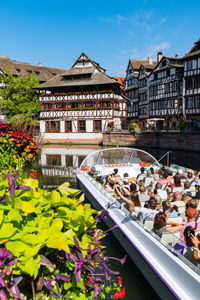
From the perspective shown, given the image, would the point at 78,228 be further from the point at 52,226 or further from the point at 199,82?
the point at 199,82

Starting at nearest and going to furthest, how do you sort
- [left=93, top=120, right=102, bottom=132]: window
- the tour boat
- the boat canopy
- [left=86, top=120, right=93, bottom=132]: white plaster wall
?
the tour boat < the boat canopy < [left=93, top=120, right=102, bottom=132]: window < [left=86, top=120, right=93, bottom=132]: white plaster wall

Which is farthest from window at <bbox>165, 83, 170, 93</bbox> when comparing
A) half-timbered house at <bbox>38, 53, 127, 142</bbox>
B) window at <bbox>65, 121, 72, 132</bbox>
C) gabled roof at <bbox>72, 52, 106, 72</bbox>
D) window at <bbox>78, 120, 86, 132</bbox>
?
window at <bbox>65, 121, 72, 132</bbox>

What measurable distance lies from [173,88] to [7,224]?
43.0m

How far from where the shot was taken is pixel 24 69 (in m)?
61.8

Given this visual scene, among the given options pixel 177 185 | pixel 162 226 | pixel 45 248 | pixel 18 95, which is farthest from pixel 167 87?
pixel 45 248

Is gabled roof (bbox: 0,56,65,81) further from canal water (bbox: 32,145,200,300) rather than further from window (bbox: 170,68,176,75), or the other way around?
canal water (bbox: 32,145,200,300)

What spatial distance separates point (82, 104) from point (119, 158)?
3286cm

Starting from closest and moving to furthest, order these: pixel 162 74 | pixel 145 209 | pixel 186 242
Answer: pixel 186 242 → pixel 145 209 → pixel 162 74

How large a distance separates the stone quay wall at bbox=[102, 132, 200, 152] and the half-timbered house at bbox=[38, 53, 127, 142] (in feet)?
7.79

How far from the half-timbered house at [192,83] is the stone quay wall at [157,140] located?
226 inches

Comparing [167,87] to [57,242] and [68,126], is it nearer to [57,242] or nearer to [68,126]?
[68,126]

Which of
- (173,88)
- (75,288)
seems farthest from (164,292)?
(173,88)

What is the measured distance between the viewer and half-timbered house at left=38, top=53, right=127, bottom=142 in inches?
1724

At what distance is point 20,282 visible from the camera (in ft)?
4.74
